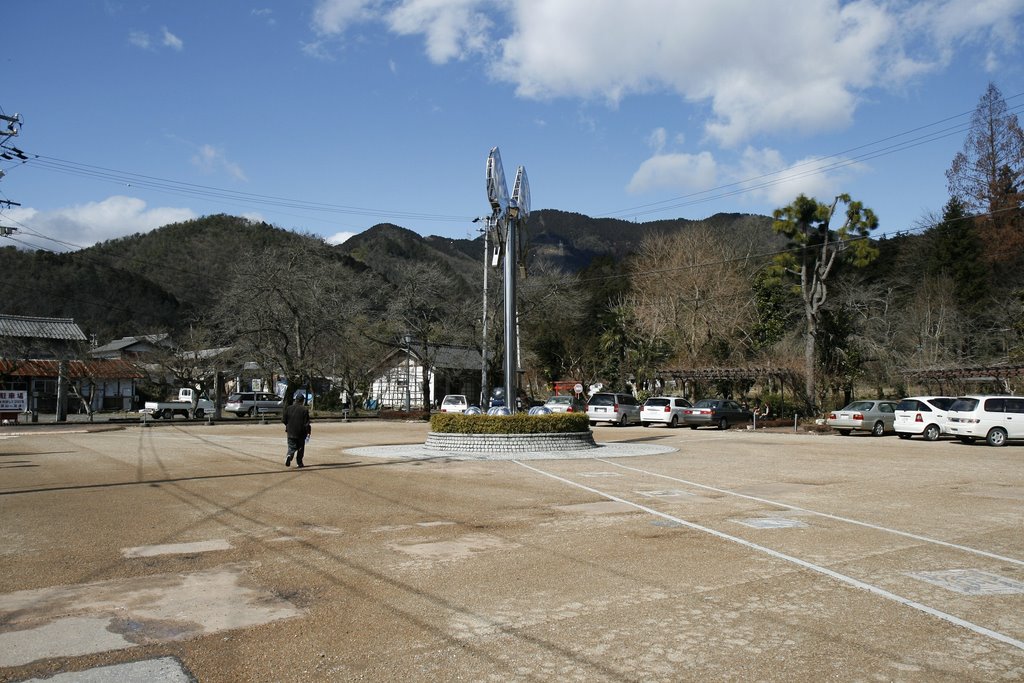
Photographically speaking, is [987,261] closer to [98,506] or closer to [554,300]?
[554,300]

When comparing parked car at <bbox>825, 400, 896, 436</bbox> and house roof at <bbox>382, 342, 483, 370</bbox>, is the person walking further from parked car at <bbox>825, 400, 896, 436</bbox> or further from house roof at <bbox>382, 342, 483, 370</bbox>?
house roof at <bbox>382, 342, 483, 370</bbox>

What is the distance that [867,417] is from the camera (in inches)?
1252

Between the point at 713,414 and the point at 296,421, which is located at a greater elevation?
the point at 296,421

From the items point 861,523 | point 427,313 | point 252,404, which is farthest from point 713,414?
point 252,404

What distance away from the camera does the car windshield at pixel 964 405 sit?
83.7 feet

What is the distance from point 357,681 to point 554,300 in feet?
181

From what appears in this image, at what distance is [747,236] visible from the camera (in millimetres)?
72938

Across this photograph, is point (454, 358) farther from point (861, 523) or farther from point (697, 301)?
point (861, 523)

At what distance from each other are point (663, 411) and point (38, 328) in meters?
51.6

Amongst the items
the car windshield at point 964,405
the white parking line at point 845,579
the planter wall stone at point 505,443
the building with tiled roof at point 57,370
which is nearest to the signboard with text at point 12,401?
the building with tiled roof at point 57,370

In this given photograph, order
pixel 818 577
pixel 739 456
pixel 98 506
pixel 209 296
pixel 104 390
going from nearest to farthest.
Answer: pixel 818 577
pixel 98 506
pixel 739 456
pixel 104 390
pixel 209 296

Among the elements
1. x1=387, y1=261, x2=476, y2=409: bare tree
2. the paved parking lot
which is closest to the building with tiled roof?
x1=387, y1=261, x2=476, y2=409: bare tree

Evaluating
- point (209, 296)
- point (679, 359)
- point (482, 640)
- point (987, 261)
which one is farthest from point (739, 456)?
point (209, 296)

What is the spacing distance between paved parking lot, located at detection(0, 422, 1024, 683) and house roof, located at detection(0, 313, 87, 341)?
53067mm
